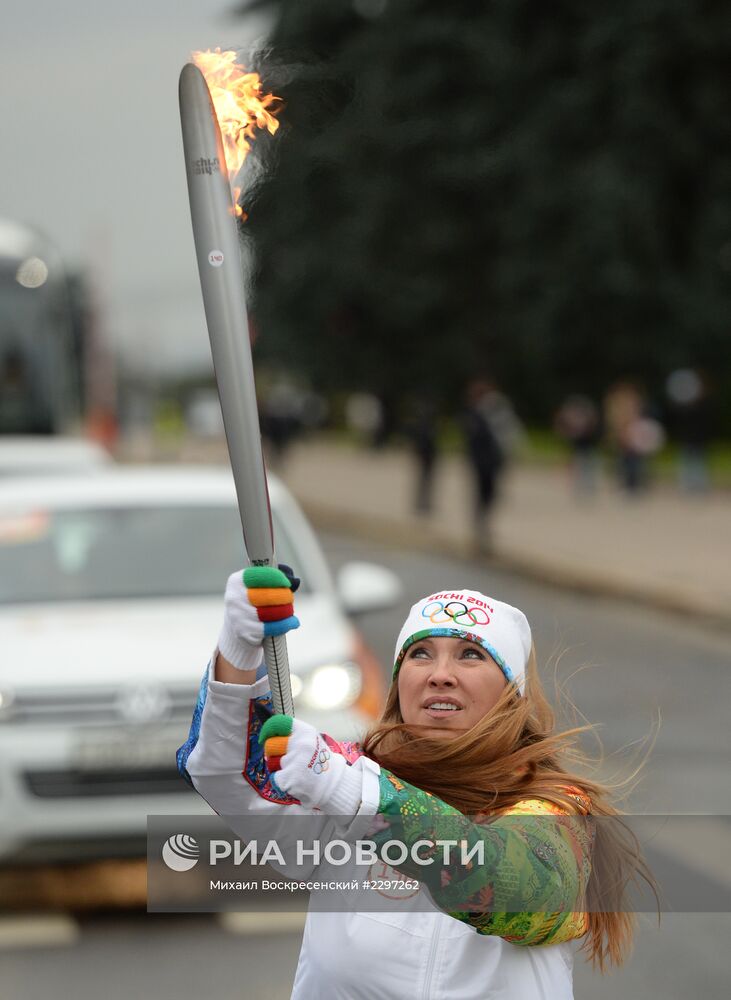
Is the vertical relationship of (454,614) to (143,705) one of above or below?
above

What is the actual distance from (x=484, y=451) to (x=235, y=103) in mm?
18080

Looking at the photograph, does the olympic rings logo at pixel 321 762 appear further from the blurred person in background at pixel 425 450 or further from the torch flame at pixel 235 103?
the blurred person in background at pixel 425 450

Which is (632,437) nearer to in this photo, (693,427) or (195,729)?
(693,427)

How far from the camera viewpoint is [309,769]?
77.8 inches

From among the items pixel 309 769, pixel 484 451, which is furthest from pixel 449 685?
pixel 484 451

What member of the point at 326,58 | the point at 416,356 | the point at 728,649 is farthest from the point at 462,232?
the point at 326,58

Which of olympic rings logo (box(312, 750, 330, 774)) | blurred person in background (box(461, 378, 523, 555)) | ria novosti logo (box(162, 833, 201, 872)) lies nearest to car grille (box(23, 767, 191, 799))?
ria novosti logo (box(162, 833, 201, 872))

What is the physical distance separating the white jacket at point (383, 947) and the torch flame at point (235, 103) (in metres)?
0.69

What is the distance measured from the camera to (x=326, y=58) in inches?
118

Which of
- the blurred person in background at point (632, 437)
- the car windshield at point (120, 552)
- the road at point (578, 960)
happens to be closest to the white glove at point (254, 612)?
the road at point (578, 960)

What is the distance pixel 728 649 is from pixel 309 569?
668 cm

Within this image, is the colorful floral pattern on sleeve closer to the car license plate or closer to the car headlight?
the car license plate

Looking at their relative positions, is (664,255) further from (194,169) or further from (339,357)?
(194,169)

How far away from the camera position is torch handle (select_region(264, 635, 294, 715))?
214cm
